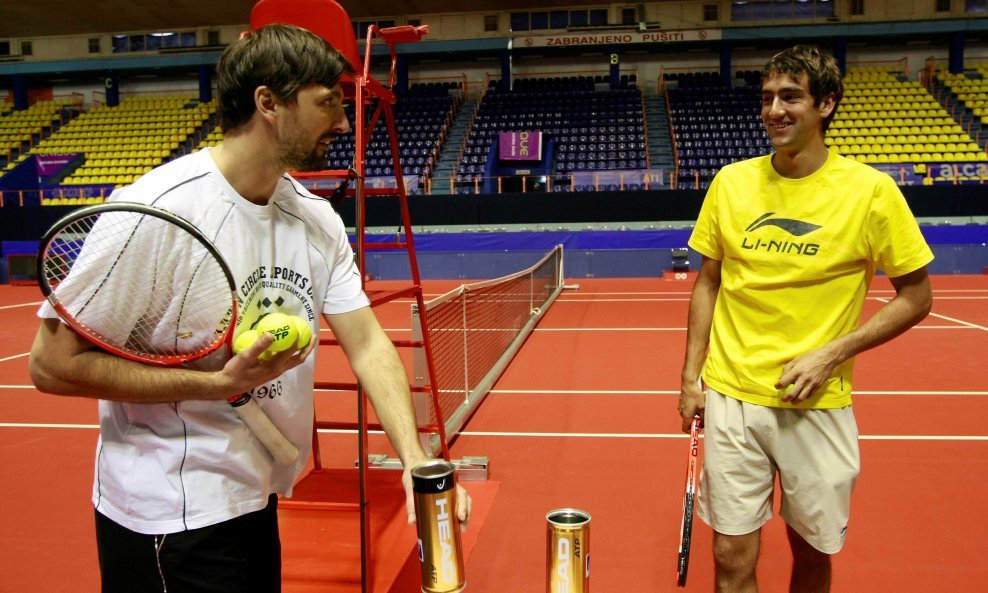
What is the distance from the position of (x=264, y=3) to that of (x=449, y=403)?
144 inches

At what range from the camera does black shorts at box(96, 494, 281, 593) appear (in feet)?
5.35

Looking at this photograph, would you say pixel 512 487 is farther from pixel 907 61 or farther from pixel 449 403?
pixel 907 61

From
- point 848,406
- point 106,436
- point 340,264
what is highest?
point 340,264

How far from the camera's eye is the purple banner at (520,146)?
74.6 ft

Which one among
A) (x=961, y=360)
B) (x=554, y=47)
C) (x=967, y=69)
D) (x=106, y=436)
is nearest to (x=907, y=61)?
(x=967, y=69)

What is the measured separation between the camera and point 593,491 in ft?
14.9

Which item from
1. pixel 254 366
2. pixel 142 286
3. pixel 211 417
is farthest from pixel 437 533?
pixel 142 286

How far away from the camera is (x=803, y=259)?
2.47 meters

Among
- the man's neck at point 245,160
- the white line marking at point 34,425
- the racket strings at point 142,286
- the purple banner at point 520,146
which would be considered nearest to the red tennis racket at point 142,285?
the racket strings at point 142,286

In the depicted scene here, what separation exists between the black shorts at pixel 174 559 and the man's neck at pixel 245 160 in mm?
832

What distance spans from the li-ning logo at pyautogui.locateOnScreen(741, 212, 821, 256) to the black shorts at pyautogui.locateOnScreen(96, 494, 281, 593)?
6.31 ft

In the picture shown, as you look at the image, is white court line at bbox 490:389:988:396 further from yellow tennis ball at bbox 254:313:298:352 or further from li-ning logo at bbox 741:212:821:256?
yellow tennis ball at bbox 254:313:298:352

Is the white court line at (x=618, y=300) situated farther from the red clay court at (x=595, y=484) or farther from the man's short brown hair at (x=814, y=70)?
the man's short brown hair at (x=814, y=70)

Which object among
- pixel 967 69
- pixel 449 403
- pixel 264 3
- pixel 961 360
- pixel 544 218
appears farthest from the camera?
pixel 967 69
